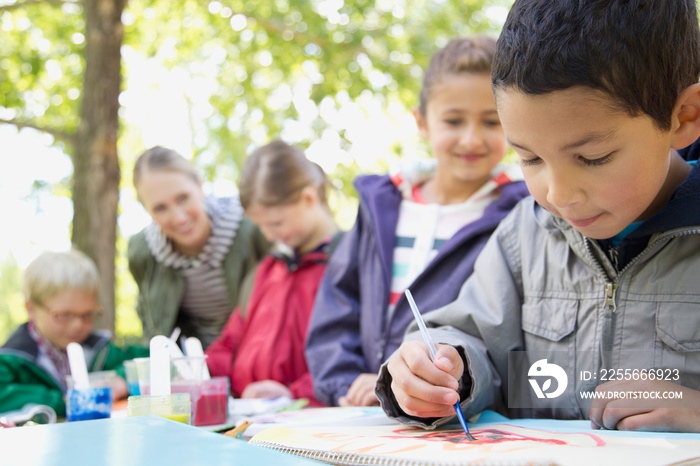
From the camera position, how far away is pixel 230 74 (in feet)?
19.8

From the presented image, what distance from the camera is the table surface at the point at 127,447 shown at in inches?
29.9

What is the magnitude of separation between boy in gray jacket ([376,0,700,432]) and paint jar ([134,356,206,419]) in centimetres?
50

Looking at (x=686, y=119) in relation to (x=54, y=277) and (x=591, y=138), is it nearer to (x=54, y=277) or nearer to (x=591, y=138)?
(x=591, y=138)

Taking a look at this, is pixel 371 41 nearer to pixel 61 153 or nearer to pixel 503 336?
pixel 61 153

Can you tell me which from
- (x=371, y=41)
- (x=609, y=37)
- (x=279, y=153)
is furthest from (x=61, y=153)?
(x=609, y=37)

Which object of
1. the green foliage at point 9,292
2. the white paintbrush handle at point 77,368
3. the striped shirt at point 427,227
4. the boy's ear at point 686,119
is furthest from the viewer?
the green foliage at point 9,292

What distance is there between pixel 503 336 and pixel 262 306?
144cm

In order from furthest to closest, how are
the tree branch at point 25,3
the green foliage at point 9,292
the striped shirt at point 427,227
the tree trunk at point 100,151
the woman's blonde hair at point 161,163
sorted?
the green foliage at point 9,292, the tree branch at point 25,3, the tree trunk at point 100,151, the woman's blonde hair at point 161,163, the striped shirt at point 427,227

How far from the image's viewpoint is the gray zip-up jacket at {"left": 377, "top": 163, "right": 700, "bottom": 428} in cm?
109

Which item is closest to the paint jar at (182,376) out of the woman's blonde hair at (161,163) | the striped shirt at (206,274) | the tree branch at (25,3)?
the striped shirt at (206,274)

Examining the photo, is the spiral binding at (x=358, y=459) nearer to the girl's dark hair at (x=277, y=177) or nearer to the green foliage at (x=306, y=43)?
the girl's dark hair at (x=277, y=177)

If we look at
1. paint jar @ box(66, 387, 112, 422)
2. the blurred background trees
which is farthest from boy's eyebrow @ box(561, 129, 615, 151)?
the blurred background trees

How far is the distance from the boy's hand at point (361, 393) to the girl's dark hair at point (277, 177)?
1037 millimetres

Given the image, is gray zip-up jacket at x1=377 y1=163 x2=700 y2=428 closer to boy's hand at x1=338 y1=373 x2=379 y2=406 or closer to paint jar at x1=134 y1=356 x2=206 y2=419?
boy's hand at x1=338 y1=373 x2=379 y2=406
